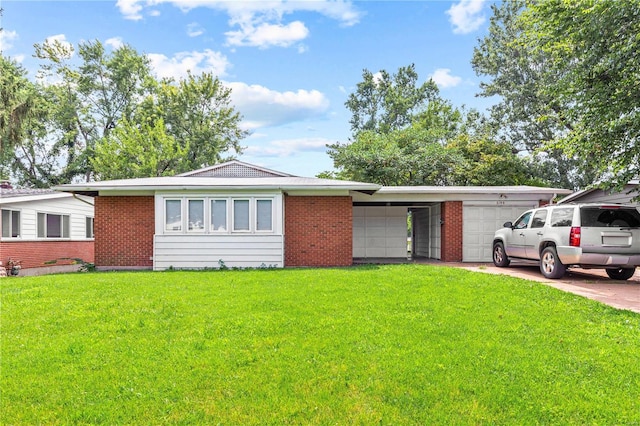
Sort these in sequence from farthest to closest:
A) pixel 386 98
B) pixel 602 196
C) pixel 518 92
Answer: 1. pixel 386 98
2. pixel 518 92
3. pixel 602 196

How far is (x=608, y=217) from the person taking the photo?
28.1 feet

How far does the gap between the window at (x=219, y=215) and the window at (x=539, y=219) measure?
8.68 metres

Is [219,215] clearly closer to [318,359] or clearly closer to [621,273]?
[318,359]

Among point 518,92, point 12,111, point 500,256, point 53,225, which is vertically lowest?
point 500,256

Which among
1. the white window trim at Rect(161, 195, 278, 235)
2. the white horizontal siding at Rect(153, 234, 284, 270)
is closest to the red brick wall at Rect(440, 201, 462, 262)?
the white horizontal siding at Rect(153, 234, 284, 270)

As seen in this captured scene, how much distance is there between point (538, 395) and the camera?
322 cm

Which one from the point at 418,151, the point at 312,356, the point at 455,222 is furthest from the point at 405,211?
the point at 312,356

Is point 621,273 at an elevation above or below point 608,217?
below

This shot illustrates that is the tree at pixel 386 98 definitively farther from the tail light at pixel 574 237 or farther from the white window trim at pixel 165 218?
the tail light at pixel 574 237

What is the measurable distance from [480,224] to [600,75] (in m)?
6.05

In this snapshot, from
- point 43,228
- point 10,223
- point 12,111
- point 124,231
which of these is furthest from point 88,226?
point 124,231

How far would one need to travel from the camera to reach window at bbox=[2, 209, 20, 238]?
1387 cm

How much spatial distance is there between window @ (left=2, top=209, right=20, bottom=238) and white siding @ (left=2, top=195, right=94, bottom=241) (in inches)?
4.8

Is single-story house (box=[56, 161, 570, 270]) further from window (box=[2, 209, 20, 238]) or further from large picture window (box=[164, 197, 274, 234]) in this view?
window (box=[2, 209, 20, 238])
